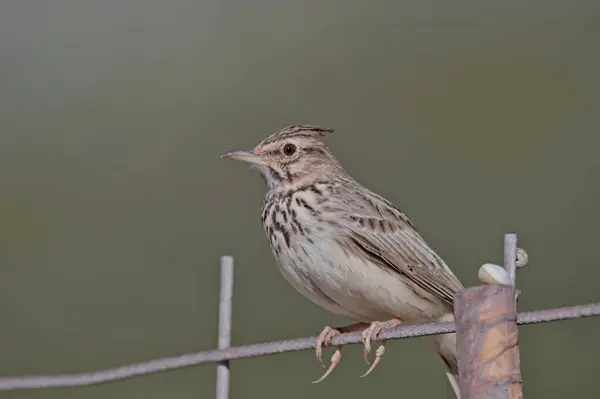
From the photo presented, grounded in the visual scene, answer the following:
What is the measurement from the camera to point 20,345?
6.93 meters

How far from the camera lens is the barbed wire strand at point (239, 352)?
228cm

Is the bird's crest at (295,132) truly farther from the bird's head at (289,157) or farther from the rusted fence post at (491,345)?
the rusted fence post at (491,345)

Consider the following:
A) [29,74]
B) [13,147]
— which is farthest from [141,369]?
[29,74]

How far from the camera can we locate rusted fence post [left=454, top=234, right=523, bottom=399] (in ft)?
7.55

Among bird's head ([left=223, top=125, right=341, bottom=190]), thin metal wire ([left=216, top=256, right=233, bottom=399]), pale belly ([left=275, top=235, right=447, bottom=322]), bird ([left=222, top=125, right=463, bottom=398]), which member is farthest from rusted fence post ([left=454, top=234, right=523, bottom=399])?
bird's head ([left=223, top=125, right=341, bottom=190])

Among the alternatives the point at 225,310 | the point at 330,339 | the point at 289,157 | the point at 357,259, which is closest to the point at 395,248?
the point at 357,259

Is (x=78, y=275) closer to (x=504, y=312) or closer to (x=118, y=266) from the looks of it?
(x=118, y=266)

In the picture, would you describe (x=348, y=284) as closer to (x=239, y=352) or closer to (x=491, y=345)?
(x=239, y=352)

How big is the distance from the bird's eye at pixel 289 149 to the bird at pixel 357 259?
146 mm

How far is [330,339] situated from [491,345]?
3.50ft

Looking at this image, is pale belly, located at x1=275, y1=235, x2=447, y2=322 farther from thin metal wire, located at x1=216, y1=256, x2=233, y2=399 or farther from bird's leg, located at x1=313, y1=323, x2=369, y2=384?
thin metal wire, located at x1=216, y1=256, x2=233, y2=399

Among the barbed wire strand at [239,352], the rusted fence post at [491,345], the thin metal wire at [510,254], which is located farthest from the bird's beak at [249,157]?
the rusted fence post at [491,345]

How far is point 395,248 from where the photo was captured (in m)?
4.25

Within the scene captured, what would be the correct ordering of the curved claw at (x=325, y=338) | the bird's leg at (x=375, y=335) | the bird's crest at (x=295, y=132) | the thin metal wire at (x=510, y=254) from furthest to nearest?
the bird's crest at (x=295, y=132)
the bird's leg at (x=375, y=335)
the curved claw at (x=325, y=338)
the thin metal wire at (x=510, y=254)
